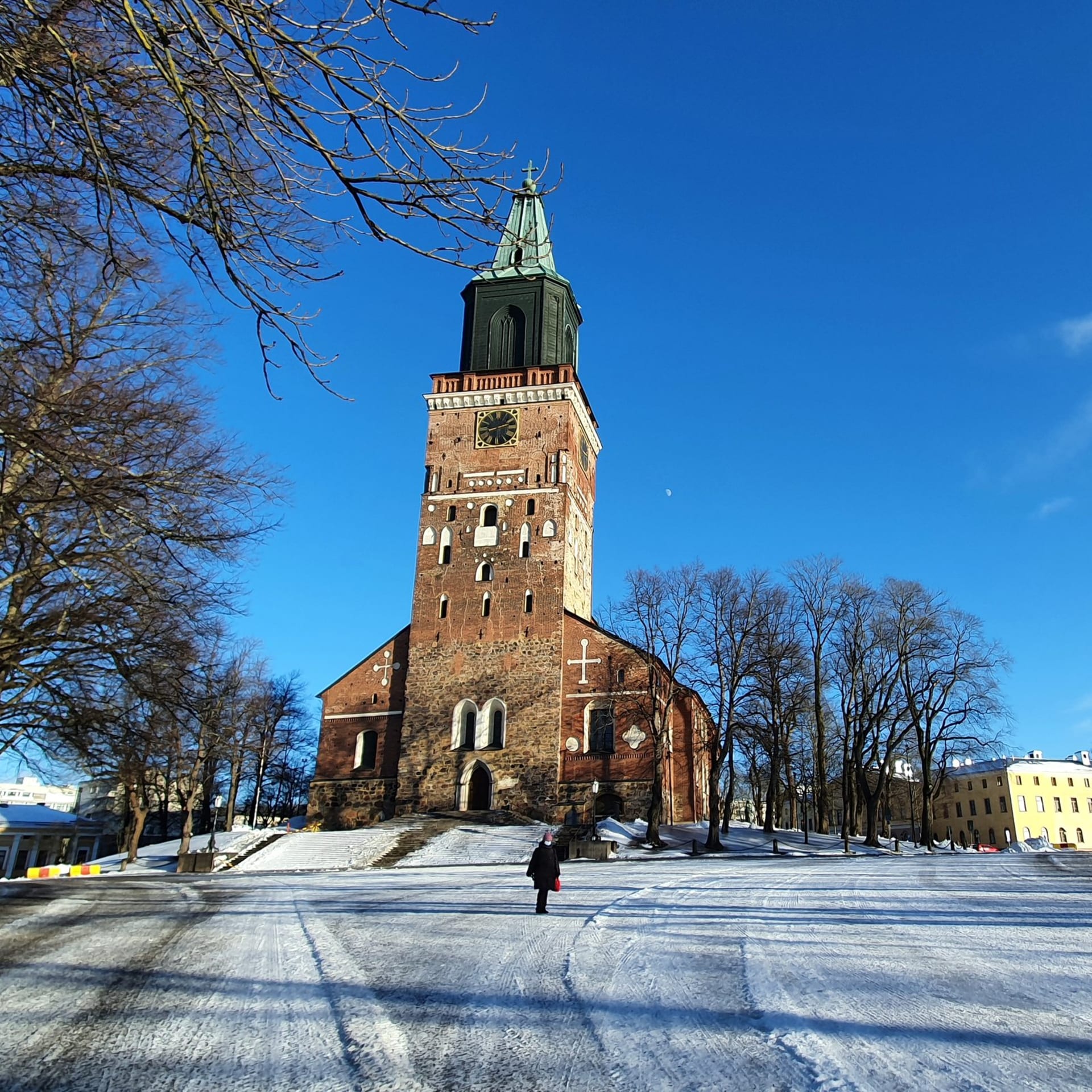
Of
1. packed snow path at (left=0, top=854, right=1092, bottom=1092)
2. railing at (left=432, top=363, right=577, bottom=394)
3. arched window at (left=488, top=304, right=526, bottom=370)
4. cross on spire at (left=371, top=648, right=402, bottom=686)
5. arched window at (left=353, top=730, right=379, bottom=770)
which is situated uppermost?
arched window at (left=488, top=304, right=526, bottom=370)

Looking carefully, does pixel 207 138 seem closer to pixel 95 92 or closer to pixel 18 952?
pixel 95 92

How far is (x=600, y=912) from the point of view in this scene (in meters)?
10.9

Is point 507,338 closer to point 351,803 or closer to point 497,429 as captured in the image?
point 497,429

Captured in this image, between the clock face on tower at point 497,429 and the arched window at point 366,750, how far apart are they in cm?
1296

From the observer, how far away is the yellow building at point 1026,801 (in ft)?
243

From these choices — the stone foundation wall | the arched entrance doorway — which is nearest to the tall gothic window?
the arched entrance doorway

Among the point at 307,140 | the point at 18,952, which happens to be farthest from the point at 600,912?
the point at 307,140

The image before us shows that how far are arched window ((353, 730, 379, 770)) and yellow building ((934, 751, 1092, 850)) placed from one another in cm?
5090

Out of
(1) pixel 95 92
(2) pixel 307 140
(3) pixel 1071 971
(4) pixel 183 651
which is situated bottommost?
(3) pixel 1071 971

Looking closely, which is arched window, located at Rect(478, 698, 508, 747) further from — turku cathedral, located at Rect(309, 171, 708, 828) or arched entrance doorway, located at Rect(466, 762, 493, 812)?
arched entrance doorway, located at Rect(466, 762, 493, 812)

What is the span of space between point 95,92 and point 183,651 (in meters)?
8.67

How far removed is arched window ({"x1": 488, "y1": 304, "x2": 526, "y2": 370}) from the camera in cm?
4159

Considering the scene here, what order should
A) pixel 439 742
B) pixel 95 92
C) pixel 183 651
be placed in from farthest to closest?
pixel 439 742 < pixel 183 651 < pixel 95 92

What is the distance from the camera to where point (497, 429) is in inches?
1599
